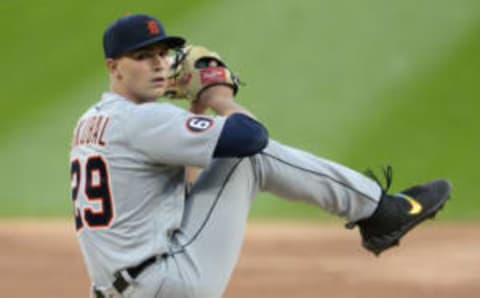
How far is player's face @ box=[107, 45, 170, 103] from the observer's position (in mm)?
3836

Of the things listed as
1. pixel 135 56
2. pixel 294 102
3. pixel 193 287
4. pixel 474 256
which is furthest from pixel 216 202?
pixel 294 102

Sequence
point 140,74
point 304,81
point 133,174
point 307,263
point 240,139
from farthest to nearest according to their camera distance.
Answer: point 304,81 < point 307,263 < point 140,74 < point 133,174 < point 240,139

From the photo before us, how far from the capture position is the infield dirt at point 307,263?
585cm

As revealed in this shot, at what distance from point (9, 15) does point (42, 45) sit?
0.41 m

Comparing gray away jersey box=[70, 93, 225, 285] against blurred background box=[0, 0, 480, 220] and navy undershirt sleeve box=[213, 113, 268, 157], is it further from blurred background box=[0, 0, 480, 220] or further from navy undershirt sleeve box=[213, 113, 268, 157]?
blurred background box=[0, 0, 480, 220]

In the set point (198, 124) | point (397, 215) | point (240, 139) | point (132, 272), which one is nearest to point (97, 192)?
point (132, 272)

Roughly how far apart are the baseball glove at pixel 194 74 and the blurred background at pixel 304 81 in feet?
12.6

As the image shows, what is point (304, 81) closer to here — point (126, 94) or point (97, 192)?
point (126, 94)

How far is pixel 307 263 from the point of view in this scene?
256 inches

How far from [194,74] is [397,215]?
97cm

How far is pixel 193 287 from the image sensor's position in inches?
145

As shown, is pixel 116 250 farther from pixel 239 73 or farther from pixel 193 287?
pixel 239 73

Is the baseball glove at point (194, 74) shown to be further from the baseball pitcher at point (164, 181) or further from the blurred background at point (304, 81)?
the blurred background at point (304, 81)

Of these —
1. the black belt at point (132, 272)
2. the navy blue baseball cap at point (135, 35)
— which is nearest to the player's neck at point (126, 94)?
the navy blue baseball cap at point (135, 35)
